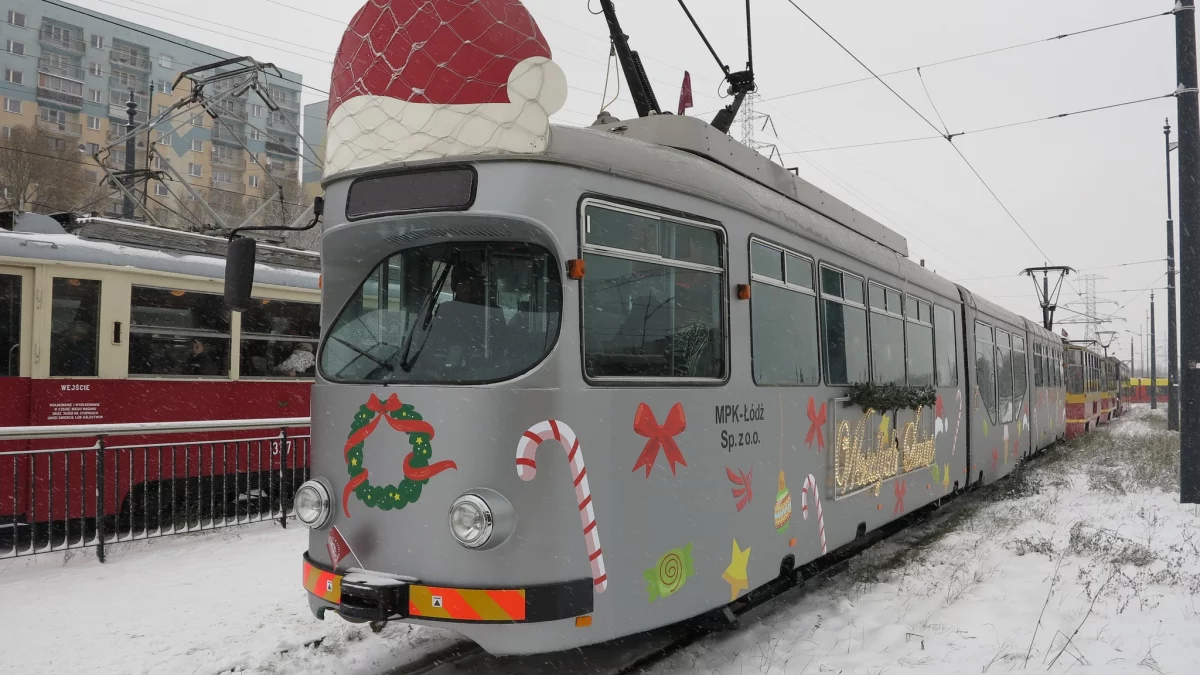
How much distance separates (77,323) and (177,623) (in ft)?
13.5

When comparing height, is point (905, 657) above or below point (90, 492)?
below

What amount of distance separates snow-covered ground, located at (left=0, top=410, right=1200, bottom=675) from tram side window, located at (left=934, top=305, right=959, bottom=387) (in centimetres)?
175

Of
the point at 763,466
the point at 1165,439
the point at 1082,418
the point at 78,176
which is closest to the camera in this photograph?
the point at 763,466

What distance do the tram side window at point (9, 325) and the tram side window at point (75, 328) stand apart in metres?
0.28

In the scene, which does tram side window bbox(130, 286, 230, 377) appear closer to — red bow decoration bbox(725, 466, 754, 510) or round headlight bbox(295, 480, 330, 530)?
round headlight bbox(295, 480, 330, 530)

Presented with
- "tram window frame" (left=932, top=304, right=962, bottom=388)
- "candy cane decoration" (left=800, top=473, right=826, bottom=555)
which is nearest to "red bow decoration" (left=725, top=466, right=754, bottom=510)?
"candy cane decoration" (left=800, top=473, right=826, bottom=555)

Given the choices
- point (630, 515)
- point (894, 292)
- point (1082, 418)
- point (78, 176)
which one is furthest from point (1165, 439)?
point (78, 176)

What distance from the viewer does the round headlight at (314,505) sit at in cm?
467

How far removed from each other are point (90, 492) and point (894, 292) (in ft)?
25.5

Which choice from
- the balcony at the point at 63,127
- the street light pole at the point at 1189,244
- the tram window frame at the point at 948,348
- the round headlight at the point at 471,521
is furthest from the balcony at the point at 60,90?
the round headlight at the point at 471,521

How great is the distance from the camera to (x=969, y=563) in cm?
773

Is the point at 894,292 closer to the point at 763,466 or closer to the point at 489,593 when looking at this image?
the point at 763,466

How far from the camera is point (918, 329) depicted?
9.21 m

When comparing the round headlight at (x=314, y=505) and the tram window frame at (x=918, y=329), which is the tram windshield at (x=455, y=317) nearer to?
the round headlight at (x=314, y=505)
